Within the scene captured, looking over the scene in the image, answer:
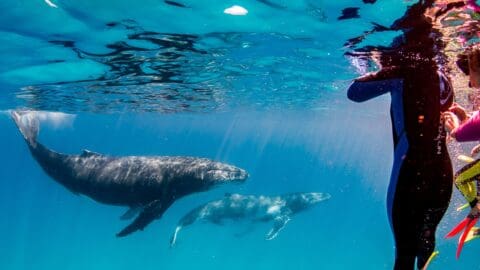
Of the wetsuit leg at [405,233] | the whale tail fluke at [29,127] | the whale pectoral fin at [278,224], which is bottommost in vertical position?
the whale pectoral fin at [278,224]

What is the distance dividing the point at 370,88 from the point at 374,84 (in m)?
0.13

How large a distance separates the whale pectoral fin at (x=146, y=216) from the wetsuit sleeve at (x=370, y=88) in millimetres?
8389

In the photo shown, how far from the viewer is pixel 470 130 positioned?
327cm

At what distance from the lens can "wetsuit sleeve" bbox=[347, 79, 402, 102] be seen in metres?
4.75

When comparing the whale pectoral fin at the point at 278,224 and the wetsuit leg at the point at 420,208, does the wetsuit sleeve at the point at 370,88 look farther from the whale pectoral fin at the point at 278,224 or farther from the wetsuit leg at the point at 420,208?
the whale pectoral fin at the point at 278,224

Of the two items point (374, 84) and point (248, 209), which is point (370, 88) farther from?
point (248, 209)

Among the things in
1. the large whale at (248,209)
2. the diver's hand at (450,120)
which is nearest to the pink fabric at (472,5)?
the diver's hand at (450,120)

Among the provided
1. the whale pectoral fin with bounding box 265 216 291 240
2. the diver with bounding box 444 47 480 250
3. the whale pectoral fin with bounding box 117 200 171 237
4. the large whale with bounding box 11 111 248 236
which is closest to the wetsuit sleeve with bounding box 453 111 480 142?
the diver with bounding box 444 47 480 250

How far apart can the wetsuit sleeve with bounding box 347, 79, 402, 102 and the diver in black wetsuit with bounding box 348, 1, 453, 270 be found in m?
0.02

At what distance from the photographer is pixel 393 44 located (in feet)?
34.4

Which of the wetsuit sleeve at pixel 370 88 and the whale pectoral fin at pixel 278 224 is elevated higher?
the wetsuit sleeve at pixel 370 88

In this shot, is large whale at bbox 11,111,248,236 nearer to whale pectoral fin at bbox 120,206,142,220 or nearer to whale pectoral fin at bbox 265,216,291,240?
whale pectoral fin at bbox 120,206,142,220

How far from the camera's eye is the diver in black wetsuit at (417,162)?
393 cm

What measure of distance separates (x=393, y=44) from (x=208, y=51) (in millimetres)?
5734
